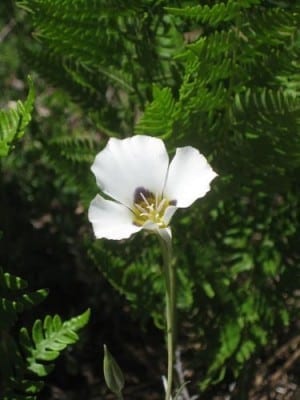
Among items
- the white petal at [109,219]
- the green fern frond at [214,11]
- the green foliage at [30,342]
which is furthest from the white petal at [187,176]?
the green foliage at [30,342]

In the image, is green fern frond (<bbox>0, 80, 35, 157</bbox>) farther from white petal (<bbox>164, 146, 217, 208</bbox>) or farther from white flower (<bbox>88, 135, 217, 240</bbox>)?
white petal (<bbox>164, 146, 217, 208</bbox>)

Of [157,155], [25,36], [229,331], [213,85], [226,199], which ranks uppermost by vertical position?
[25,36]

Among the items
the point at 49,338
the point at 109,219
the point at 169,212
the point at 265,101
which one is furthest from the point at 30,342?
the point at 265,101

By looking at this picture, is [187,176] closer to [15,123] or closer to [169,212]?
[169,212]

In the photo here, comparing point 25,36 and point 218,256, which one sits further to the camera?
point 25,36

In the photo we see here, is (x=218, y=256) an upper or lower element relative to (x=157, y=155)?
lower

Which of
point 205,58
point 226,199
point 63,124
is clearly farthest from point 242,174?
point 63,124

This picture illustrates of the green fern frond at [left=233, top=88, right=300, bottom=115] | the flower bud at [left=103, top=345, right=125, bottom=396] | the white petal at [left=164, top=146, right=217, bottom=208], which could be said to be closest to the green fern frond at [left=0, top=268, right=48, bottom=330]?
the flower bud at [left=103, top=345, right=125, bottom=396]

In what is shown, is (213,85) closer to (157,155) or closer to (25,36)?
(157,155)
